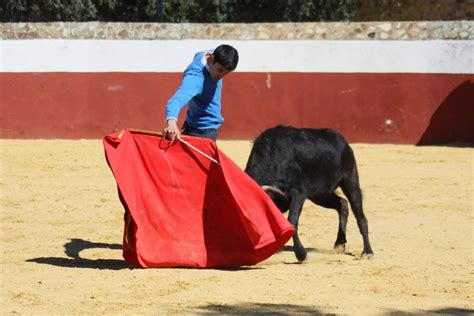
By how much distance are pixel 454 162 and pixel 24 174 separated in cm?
477

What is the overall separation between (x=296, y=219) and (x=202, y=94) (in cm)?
92

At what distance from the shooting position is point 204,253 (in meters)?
6.34

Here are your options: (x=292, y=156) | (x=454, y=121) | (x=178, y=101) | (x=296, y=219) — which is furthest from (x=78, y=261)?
(x=454, y=121)

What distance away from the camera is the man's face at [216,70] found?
627 cm

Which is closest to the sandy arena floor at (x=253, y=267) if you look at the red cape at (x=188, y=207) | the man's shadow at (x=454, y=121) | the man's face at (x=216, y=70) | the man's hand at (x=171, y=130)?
the red cape at (x=188, y=207)

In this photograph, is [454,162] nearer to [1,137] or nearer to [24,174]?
[24,174]

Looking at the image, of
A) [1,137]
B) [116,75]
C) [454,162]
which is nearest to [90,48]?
[116,75]

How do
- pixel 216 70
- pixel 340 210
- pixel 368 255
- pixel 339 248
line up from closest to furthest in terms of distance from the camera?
pixel 216 70, pixel 368 255, pixel 339 248, pixel 340 210

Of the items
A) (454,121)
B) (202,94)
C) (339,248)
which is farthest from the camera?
(454,121)

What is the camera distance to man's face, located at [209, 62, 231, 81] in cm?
627

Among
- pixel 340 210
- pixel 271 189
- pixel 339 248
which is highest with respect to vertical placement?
pixel 271 189

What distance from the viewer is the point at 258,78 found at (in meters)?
14.3

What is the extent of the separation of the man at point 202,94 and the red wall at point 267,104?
765 centimetres

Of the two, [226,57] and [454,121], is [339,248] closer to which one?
[226,57]
